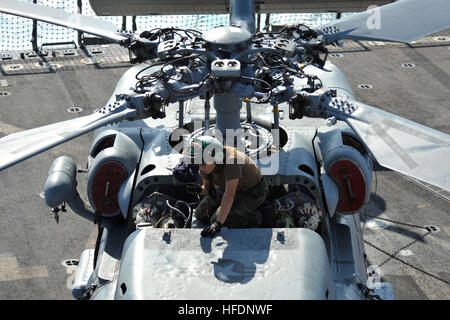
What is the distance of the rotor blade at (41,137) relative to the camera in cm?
721

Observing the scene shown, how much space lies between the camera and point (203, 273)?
7.16 m

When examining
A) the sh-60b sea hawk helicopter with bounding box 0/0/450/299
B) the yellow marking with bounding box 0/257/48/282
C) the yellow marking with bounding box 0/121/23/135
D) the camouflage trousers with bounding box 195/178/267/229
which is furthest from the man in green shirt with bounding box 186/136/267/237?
the yellow marking with bounding box 0/121/23/135

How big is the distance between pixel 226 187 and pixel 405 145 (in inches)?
87.8

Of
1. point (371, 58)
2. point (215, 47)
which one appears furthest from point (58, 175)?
point (371, 58)

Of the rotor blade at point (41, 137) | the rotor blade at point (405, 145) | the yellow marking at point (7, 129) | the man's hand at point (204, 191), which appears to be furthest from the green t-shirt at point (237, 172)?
the yellow marking at point (7, 129)

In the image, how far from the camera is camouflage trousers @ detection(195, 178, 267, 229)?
27.1ft

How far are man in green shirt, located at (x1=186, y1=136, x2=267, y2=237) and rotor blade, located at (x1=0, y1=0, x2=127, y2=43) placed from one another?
11.3ft

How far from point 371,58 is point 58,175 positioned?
554 inches

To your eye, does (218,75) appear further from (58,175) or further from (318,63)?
(58,175)

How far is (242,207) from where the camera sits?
8.27 meters

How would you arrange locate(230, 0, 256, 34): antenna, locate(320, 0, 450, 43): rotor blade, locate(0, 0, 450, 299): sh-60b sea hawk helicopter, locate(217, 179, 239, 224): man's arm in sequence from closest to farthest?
locate(0, 0, 450, 299): sh-60b sea hawk helicopter < locate(217, 179, 239, 224): man's arm < locate(320, 0, 450, 43): rotor blade < locate(230, 0, 256, 34): antenna

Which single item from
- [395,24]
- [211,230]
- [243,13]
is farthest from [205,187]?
[395,24]

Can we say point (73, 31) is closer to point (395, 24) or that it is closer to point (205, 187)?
point (395, 24)

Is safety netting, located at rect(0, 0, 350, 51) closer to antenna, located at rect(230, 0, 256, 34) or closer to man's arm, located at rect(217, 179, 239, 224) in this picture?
antenna, located at rect(230, 0, 256, 34)
